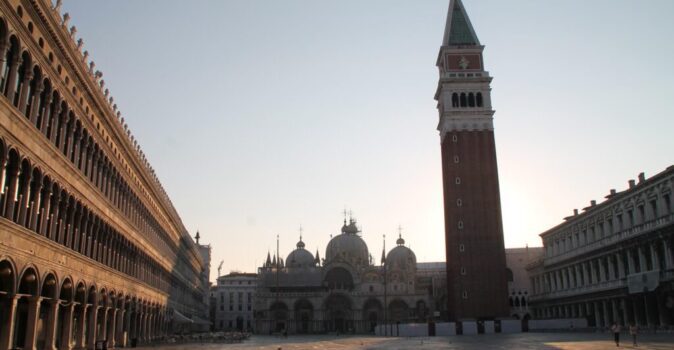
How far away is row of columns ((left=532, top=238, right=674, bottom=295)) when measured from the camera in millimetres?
50375

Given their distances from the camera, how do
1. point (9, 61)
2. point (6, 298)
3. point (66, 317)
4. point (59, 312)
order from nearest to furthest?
1. point (9, 61)
2. point (6, 298)
3. point (66, 317)
4. point (59, 312)

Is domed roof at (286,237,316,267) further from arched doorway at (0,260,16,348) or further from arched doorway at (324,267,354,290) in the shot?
arched doorway at (0,260,16,348)

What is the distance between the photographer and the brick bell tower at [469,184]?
7356 cm

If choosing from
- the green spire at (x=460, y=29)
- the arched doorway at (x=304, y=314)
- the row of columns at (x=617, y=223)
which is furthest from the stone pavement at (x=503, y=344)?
the arched doorway at (x=304, y=314)

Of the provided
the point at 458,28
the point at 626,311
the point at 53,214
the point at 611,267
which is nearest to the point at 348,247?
the point at 458,28

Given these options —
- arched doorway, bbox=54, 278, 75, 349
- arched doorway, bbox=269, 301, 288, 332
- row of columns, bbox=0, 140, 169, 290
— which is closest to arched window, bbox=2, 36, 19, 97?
row of columns, bbox=0, 140, 169, 290

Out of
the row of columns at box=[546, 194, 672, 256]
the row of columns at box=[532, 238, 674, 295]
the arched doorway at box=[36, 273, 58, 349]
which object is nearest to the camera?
the arched doorway at box=[36, 273, 58, 349]

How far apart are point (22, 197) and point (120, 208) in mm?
18732

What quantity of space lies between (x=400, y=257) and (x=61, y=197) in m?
90.2

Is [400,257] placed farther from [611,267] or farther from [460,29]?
[611,267]

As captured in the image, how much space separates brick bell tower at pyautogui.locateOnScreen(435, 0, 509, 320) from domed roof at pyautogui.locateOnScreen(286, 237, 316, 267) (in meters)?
44.1

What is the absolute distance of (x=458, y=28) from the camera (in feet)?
278

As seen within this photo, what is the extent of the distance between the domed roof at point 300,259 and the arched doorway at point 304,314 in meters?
16.8

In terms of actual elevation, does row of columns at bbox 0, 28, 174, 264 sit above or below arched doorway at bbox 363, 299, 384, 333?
above
